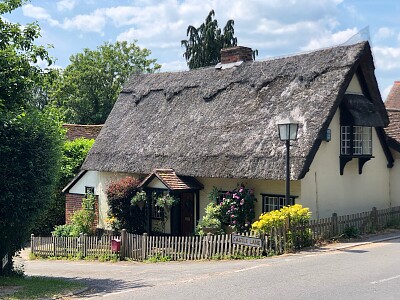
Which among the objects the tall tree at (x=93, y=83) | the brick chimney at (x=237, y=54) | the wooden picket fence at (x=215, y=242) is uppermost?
the tall tree at (x=93, y=83)

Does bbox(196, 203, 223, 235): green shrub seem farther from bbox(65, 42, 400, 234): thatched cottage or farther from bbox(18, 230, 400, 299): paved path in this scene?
bbox(18, 230, 400, 299): paved path

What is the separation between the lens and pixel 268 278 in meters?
12.8

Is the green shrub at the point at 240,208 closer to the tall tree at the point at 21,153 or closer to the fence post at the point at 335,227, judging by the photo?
the fence post at the point at 335,227

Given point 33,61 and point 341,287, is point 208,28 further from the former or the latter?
point 341,287

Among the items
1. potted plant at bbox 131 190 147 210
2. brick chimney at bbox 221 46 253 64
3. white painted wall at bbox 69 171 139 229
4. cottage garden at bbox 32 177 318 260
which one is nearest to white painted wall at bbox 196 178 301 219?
cottage garden at bbox 32 177 318 260

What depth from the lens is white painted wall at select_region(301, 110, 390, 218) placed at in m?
20.4

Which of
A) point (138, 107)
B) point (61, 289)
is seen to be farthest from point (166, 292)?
point (138, 107)

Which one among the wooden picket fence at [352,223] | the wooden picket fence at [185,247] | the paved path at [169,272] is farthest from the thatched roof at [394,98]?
the wooden picket fence at [185,247]

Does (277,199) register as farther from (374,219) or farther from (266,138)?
(374,219)

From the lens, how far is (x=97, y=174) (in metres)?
28.5

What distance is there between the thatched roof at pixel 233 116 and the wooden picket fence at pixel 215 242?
2.18 metres

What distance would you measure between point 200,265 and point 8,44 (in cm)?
847

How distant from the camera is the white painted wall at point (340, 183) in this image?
20391 millimetres

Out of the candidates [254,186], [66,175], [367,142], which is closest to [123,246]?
[254,186]
